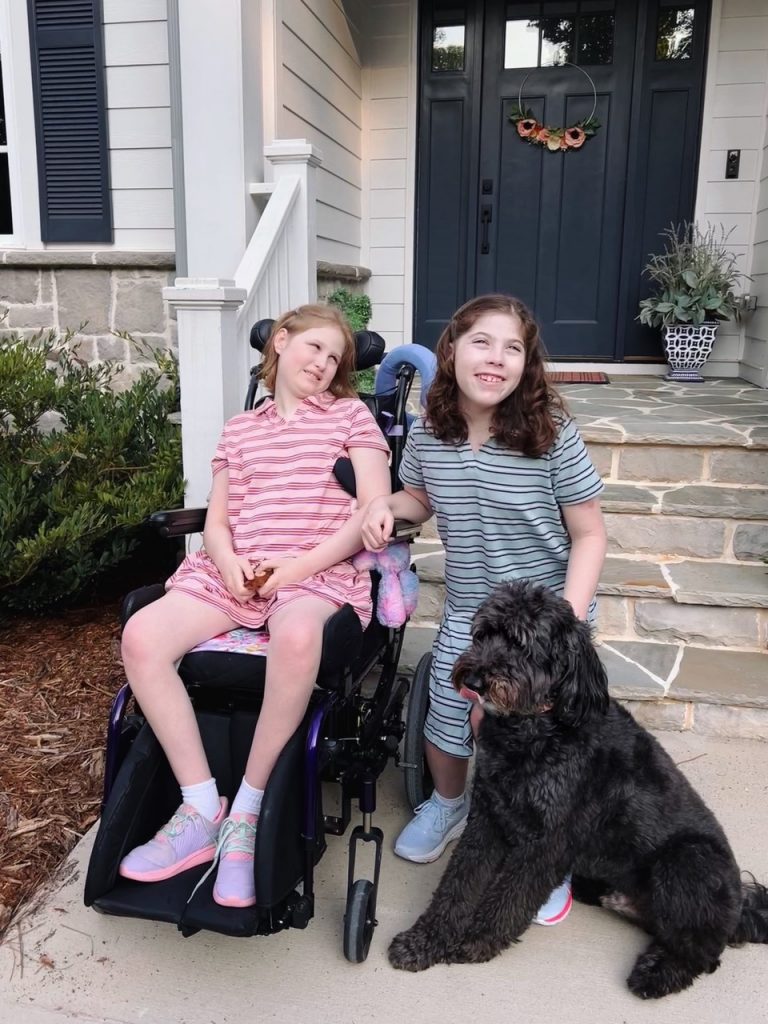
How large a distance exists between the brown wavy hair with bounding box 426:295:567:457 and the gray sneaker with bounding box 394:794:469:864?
996mm

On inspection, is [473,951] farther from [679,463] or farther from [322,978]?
[679,463]

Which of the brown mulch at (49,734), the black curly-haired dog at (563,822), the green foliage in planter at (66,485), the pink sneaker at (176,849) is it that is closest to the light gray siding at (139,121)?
the green foliage in planter at (66,485)

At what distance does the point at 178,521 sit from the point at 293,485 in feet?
1.06

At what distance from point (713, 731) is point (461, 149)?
452 cm

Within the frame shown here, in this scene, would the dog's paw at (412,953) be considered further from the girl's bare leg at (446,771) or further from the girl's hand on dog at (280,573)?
the girl's hand on dog at (280,573)

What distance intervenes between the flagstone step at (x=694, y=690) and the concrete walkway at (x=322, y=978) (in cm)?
95

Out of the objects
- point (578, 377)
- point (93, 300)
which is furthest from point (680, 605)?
point (93, 300)

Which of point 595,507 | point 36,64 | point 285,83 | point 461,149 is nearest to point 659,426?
point 595,507

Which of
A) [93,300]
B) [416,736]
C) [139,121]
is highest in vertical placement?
[139,121]

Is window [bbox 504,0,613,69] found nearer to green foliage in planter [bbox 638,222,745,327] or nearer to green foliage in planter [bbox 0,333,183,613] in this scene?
green foliage in planter [bbox 638,222,745,327]

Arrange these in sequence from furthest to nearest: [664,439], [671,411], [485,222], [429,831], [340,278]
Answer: [485,222] → [340,278] → [671,411] → [664,439] → [429,831]

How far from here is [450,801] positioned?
7.59 feet

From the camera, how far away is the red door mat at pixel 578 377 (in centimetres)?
570

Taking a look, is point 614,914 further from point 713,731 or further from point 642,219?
point 642,219
